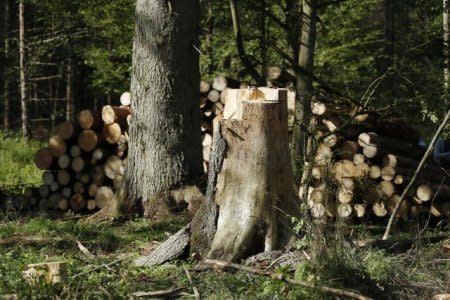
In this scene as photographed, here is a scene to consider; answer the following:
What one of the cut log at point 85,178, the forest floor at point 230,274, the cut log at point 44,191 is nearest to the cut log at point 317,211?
the forest floor at point 230,274

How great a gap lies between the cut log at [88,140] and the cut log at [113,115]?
27 centimetres

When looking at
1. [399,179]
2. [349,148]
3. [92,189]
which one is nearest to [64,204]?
[92,189]

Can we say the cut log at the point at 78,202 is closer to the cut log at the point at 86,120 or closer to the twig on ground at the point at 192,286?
the cut log at the point at 86,120

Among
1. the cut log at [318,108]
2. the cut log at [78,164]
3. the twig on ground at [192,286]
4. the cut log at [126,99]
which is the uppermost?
the cut log at [126,99]

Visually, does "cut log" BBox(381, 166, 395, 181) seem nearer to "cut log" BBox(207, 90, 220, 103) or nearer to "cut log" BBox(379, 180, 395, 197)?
"cut log" BBox(379, 180, 395, 197)

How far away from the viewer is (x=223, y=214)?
6055mm

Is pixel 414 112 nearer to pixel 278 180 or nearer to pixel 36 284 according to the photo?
pixel 278 180

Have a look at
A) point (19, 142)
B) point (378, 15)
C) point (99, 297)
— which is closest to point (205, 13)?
point (19, 142)

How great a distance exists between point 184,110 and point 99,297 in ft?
13.4

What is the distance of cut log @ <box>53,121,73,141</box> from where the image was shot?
35.3 ft

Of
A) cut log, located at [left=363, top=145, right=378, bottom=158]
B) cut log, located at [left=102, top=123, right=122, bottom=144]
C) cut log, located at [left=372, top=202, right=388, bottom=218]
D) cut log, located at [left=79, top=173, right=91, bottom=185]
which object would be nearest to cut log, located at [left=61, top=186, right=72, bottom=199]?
cut log, located at [left=79, top=173, right=91, bottom=185]

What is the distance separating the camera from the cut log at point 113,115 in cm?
1066

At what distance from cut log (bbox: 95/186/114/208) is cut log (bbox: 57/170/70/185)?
634 mm

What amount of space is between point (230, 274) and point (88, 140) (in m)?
5.55
